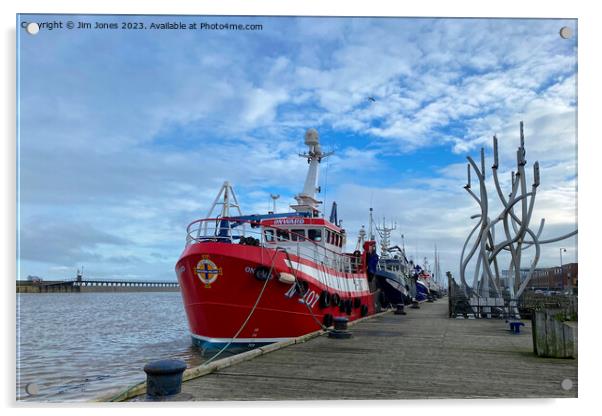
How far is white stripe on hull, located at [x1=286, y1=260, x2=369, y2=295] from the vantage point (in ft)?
45.2

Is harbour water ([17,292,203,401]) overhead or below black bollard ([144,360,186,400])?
below

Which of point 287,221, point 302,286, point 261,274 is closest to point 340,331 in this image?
point 302,286

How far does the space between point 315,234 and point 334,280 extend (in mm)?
1928

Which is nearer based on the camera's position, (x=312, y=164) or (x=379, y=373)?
(x=379, y=373)

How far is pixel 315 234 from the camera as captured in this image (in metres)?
17.5

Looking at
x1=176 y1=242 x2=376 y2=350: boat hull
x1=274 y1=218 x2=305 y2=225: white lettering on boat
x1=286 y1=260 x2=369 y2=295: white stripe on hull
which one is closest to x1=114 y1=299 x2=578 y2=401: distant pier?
x1=176 y1=242 x2=376 y2=350: boat hull

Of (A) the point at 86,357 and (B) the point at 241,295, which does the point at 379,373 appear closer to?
(B) the point at 241,295

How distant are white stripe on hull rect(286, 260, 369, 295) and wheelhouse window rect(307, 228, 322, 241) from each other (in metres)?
1.58

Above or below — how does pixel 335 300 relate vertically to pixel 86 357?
above

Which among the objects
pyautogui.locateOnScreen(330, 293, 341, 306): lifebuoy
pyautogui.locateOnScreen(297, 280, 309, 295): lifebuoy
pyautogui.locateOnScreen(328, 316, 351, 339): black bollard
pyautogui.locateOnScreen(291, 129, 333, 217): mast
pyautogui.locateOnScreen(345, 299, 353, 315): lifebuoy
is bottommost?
pyautogui.locateOnScreen(345, 299, 353, 315): lifebuoy

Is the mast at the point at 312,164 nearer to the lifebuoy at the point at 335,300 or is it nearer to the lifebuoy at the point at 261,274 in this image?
the lifebuoy at the point at 335,300

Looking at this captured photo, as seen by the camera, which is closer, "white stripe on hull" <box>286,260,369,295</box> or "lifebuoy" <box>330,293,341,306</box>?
"white stripe on hull" <box>286,260,369,295</box>

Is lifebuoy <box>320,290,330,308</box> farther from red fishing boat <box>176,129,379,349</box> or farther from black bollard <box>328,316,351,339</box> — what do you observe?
black bollard <box>328,316,351,339</box>

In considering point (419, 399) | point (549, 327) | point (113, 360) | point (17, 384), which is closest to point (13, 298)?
point (17, 384)
